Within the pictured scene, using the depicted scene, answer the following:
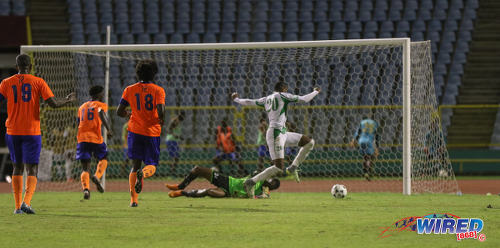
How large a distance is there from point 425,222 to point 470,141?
14.5 meters

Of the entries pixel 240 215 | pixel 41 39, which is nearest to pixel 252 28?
pixel 41 39

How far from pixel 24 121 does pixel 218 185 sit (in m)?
3.46

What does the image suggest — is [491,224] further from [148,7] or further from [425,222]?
[148,7]

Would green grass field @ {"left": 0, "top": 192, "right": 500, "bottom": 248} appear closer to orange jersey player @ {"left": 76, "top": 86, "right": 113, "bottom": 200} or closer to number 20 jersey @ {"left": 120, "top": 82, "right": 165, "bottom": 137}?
orange jersey player @ {"left": 76, "top": 86, "right": 113, "bottom": 200}

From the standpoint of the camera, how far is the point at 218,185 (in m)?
10.6

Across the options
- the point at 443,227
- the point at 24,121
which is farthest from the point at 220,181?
the point at 443,227

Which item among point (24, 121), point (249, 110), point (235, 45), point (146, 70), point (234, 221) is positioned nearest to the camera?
point (234, 221)

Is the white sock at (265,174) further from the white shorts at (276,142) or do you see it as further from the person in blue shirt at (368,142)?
the person in blue shirt at (368,142)

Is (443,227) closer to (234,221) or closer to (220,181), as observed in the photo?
(234,221)

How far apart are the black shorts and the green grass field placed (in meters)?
0.24

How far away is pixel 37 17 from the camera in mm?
23000

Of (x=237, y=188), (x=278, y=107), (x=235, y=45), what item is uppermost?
(x=235, y=45)

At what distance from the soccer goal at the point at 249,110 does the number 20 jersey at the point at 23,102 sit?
20.2 feet

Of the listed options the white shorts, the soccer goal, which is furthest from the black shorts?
the soccer goal
